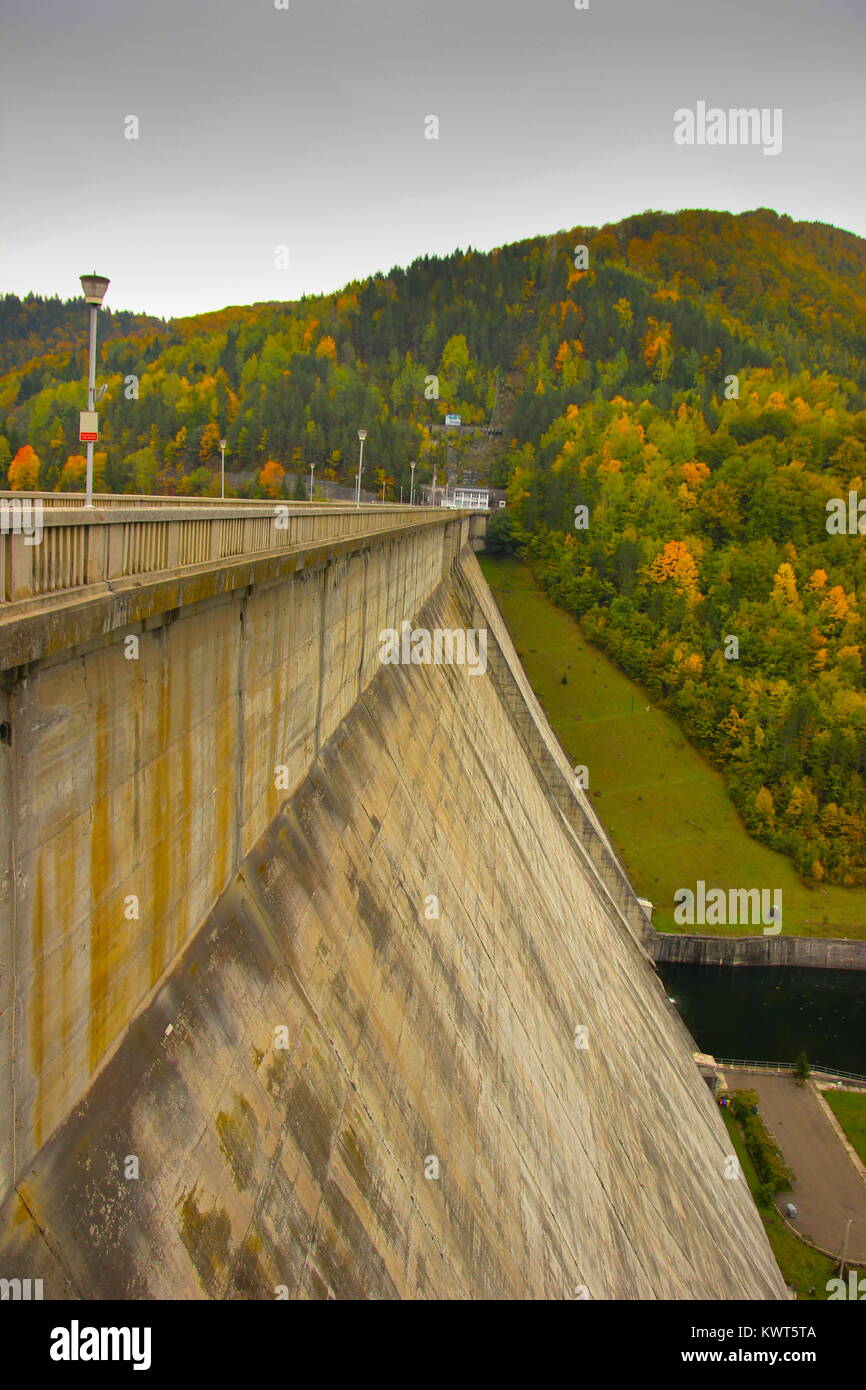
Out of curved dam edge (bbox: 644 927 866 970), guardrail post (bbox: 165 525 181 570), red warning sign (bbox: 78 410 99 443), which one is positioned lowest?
curved dam edge (bbox: 644 927 866 970)

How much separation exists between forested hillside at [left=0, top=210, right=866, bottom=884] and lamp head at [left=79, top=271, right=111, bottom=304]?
28.8ft

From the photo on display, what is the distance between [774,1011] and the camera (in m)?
37.5

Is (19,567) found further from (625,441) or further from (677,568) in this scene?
(625,441)

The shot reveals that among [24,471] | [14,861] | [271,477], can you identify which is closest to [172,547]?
[14,861]

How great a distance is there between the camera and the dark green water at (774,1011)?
34531 millimetres

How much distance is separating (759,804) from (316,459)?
173 feet

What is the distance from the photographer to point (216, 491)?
264 ft

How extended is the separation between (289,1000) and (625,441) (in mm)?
78346

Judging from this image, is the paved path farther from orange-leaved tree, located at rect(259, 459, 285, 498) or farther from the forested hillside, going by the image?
orange-leaved tree, located at rect(259, 459, 285, 498)

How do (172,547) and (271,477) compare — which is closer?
(172,547)

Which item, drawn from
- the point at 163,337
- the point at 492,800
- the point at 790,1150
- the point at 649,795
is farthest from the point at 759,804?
the point at 163,337

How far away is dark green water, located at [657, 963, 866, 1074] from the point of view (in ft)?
113

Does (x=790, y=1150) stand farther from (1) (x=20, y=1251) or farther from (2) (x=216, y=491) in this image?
(2) (x=216, y=491)

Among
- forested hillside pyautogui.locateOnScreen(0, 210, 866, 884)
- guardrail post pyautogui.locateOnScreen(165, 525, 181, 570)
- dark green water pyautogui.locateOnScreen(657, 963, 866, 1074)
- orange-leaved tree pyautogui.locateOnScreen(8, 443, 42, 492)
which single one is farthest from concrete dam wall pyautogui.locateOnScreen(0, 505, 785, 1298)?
orange-leaved tree pyautogui.locateOnScreen(8, 443, 42, 492)
